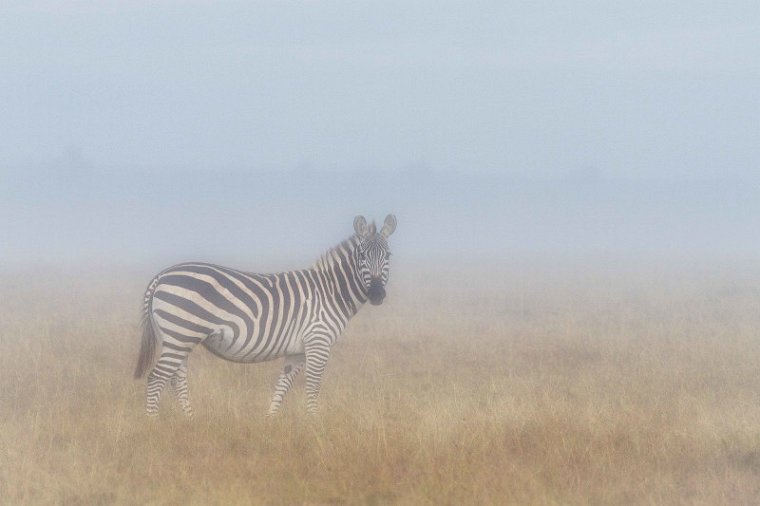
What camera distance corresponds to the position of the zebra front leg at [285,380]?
9.41 metres

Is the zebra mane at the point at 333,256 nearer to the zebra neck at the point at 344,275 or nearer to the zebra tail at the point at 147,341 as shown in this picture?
the zebra neck at the point at 344,275

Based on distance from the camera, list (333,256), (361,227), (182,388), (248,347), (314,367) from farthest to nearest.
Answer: (333,256) < (361,227) < (182,388) < (314,367) < (248,347)

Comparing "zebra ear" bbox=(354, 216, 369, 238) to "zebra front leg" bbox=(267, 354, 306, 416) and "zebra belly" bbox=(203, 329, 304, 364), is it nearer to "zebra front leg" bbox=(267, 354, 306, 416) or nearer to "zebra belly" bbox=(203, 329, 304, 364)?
"zebra belly" bbox=(203, 329, 304, 364)

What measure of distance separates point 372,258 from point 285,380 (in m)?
1.42

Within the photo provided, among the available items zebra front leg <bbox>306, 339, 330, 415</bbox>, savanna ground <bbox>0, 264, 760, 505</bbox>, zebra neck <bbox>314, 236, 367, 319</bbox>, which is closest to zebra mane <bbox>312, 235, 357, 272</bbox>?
zebra neck <bbox>314, 236, 367, 319</bbox>

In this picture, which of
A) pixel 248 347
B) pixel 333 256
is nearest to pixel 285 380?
pixel 248 347

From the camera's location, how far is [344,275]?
9.75 metres

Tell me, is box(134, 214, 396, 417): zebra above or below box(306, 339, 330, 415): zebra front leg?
above

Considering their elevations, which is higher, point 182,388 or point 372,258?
point 372,258

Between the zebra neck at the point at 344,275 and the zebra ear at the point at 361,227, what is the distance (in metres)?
0.17

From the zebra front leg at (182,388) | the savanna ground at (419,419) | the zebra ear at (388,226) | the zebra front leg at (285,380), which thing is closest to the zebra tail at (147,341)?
the zebra front leg at (182,388)

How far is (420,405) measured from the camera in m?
10.1

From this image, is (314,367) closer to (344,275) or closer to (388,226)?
(344,275)

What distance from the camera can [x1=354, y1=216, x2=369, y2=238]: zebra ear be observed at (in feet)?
31.4
